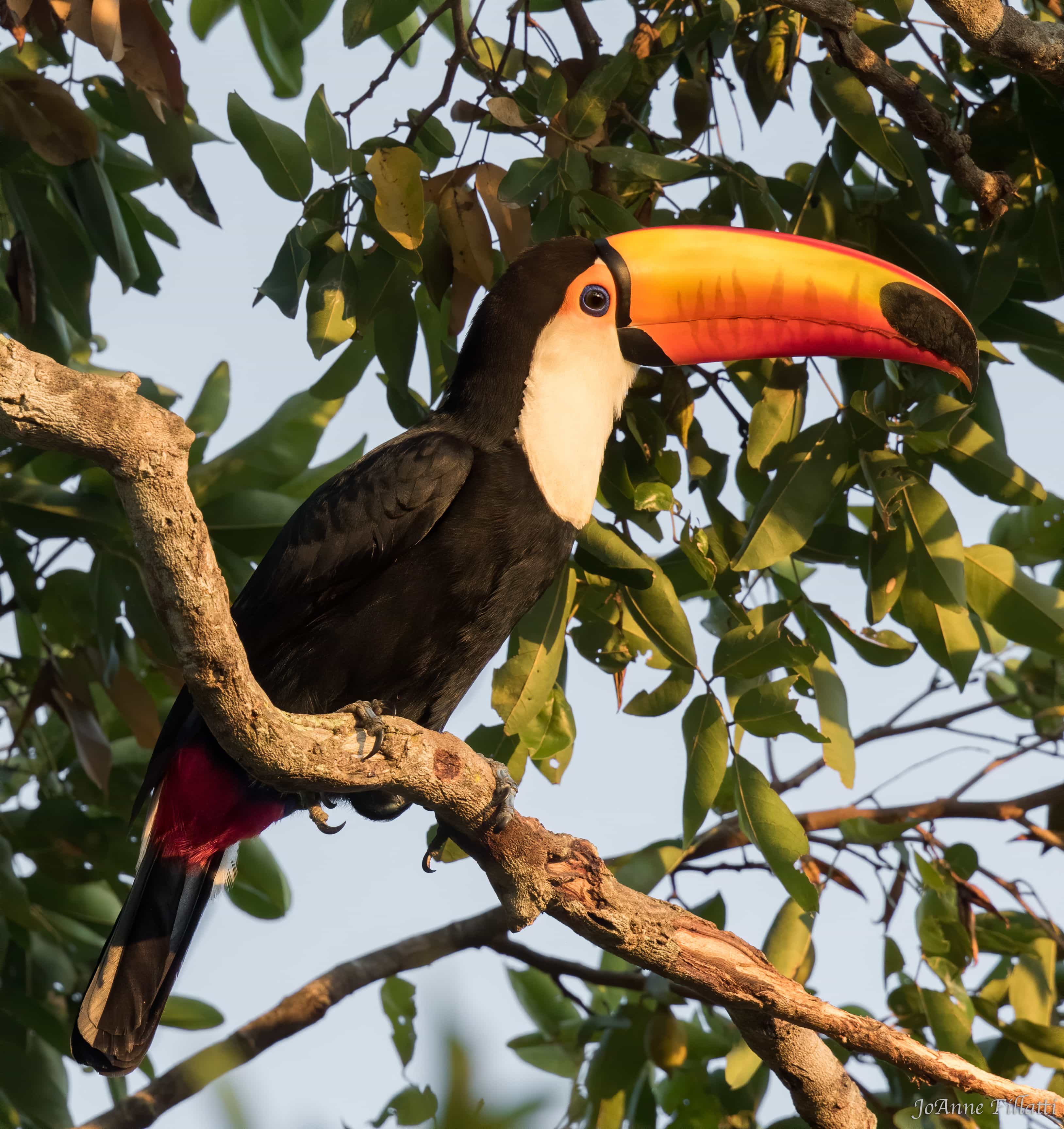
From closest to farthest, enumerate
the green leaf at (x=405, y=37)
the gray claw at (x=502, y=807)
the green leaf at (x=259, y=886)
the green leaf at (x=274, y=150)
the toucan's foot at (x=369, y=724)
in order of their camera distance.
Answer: the toucan's foot at (x=369, y=724) < the gray claw at (x=502, y=807) < the green leaf at (x=274, y=150) < the green leaf at (x=405, y=37) < the green leaf at (x=259, y=886)

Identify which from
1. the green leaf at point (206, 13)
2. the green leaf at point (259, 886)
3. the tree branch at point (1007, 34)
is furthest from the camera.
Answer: the green leaf at point (259, 886)

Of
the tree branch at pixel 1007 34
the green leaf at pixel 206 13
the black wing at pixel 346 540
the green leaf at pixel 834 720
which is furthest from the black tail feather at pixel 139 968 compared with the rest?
the tree branch at pixel 1007 34

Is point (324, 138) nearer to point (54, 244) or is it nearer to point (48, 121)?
point (48, 121)

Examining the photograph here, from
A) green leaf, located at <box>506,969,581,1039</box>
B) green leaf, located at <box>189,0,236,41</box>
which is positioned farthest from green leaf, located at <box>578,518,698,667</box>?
green leaf, located at <box>189,0,236,41</box>

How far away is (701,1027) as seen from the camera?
13.1ft

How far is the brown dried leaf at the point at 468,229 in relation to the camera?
284cm

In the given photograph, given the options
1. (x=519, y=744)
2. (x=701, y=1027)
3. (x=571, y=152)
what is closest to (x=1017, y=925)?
(x=701, y=1027)

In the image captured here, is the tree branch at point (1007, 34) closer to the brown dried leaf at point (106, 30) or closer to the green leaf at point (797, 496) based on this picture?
the green leaf at point (797, 496)

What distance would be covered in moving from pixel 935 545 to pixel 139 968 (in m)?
2.10

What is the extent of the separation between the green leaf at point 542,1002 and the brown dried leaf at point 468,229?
2609mm

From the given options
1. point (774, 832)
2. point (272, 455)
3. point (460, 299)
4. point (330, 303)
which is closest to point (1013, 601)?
point (774, 832)

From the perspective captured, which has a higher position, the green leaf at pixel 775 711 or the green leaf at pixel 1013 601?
the green leaf at pixel 1013 601

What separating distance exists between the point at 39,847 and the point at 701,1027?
7.13 feet

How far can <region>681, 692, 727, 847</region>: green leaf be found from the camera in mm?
2879
